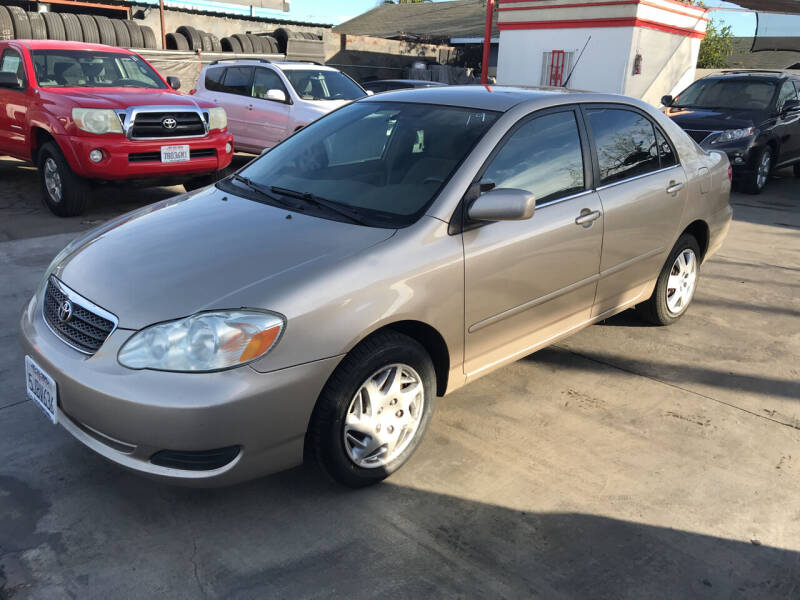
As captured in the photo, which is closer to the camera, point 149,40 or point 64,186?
point 64,186

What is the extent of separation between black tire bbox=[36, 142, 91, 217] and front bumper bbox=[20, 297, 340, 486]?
498cm

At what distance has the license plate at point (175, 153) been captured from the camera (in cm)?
721

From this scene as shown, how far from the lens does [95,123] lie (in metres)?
6.83

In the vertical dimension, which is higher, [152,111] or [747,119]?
[152,111]

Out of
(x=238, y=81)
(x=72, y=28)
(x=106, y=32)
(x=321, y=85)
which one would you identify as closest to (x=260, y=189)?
(x=321, y=85)

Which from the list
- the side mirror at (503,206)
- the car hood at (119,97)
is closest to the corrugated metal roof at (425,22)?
the car hood at (119,97)

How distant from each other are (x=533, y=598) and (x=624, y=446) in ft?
4.01

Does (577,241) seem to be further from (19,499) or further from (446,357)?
(19,499)

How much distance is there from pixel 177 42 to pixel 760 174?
1485 centimetres

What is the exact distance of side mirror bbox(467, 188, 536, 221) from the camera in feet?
9.80

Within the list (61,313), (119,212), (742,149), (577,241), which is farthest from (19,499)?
(742,149)

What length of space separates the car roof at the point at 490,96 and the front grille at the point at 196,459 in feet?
7.06

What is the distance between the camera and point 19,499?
9.11 feet

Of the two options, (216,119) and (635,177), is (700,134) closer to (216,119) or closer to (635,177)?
(635,177)
